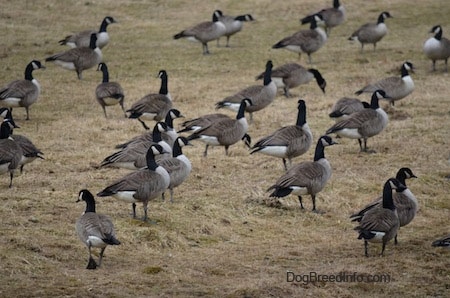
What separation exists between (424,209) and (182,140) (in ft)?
16.1

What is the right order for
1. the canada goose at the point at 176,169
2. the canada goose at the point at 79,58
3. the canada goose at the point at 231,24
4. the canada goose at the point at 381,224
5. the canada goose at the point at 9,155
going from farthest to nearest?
the canada goose at the point at 231,24 < the canada goose at the point at 79,58 < the canada goose at the point at 9,155 < the canada goose at the point at 176,169 < the canada goose at the point at 381,224

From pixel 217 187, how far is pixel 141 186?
9.98 feet

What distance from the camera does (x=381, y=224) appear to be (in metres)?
13.9

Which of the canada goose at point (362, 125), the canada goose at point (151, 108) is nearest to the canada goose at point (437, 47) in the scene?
the canada goose at point (362, 125)

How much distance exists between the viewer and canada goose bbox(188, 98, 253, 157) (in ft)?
65.2

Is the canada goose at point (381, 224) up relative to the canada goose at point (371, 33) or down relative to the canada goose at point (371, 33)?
down

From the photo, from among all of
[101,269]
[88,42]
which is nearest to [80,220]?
[101,269]

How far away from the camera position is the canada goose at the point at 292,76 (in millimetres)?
26125

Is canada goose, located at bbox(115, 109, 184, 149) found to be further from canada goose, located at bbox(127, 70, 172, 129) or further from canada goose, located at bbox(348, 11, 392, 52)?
canada goose, located at bbox(348, 11, 392, 52)

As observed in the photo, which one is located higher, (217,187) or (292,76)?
(292,76)

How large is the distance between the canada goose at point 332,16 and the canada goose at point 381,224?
67.3 feet

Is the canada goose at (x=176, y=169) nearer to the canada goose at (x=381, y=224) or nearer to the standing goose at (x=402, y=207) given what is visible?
the standing goose at (x=402, y=207)

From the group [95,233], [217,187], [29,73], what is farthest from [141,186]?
[29,73]

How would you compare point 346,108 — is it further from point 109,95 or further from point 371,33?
point 371,33
